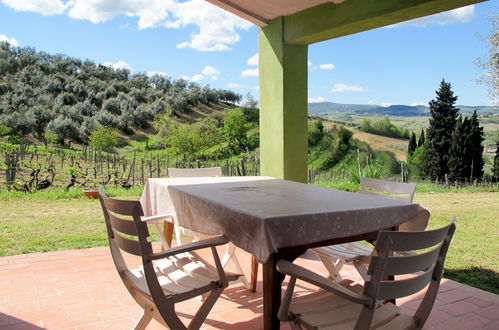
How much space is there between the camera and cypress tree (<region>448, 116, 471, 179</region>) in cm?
1005

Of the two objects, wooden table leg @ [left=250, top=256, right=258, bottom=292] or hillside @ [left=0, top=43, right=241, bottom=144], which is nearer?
wooden table leg @ [left=250, top=256, right=258, bottom=292]

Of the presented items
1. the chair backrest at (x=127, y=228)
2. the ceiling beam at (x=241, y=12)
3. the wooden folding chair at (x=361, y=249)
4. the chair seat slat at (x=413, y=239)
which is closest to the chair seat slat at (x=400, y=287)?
the chair seat slat at (x=413, y=239)

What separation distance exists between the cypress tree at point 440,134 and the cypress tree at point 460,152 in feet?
0.67

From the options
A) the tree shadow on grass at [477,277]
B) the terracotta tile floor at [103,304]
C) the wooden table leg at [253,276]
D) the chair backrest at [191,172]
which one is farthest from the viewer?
the chair backrest at [191,172]

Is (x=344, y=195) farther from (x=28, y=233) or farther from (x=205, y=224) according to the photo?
(x=28, y=233)

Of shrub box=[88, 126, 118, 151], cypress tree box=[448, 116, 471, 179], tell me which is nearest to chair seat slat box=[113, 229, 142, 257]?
cypress tree box=[448, 116, 471, 179]

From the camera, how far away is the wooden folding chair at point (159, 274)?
5.90ft

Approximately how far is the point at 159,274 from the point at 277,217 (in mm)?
831

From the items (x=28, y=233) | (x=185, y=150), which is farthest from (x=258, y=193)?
(x=185, y=150)

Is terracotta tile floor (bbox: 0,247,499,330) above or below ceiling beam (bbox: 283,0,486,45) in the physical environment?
below

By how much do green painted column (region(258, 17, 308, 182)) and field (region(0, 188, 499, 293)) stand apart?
1856mm

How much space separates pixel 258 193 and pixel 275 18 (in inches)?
101

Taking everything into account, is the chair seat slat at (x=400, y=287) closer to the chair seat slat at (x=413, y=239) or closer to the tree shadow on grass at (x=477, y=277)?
the chair seat slat at (x=413, y=239)

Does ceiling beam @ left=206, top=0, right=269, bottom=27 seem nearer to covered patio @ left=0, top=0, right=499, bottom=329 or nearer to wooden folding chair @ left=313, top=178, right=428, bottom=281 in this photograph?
covered patio @ left=0, top=0, right=499, bottom=329
